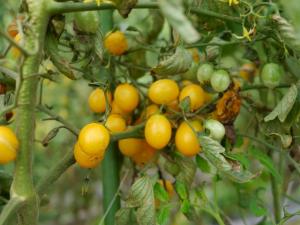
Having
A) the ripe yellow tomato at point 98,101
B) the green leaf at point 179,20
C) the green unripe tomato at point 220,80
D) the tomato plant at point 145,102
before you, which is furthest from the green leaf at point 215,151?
the green leaf at point 179,20

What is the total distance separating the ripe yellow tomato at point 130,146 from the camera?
3.26 ft

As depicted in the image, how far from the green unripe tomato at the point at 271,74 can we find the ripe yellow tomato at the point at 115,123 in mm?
266

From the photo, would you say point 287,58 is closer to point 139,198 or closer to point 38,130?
point 139,198

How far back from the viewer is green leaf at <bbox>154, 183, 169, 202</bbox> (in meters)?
0.97

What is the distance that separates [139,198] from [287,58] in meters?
0.36

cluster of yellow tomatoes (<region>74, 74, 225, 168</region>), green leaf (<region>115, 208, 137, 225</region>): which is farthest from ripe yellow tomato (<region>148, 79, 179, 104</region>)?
green leaf (<region>115, 208, 137, 225</region>)

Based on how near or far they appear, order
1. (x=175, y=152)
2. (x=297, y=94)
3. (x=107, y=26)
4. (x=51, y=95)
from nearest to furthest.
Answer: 1. (x=297, y=94)
2. (x=175, y=152)
3. (x=107, y=26)
4. (x=51, y=95)

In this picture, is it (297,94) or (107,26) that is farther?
(107,26)

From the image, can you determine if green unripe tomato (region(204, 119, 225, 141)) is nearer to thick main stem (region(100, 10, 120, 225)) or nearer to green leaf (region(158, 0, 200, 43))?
thick main stem (region(100, 10, 120, 225))

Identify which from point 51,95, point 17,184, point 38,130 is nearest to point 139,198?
point 17,184

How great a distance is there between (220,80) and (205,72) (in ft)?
0.13

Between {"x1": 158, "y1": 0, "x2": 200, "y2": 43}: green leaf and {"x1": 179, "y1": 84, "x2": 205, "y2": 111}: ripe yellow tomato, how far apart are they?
0.42m

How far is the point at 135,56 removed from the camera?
1.17 m

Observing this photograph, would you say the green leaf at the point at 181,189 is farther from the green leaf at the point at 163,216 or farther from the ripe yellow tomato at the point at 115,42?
the ripe yellow tomato at the point at 115,42
